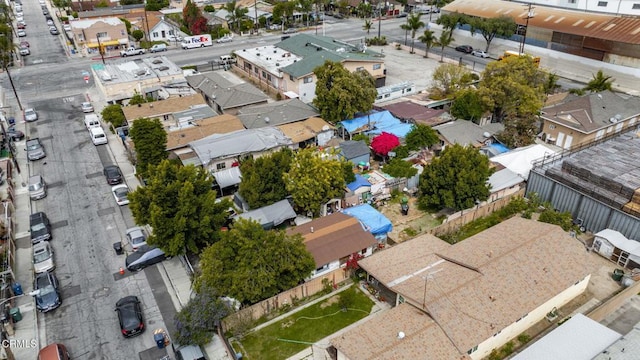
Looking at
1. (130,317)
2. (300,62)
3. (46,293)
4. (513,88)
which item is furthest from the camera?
(300,62)

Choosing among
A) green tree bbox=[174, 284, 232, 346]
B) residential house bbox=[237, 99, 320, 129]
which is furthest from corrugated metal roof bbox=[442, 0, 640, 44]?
green tree bbox=[174, 284, 232, 346]

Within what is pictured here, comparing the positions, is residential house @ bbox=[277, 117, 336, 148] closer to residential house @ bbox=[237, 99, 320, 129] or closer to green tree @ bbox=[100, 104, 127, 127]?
residential house @ bbox=[237, 99, 320, 129]

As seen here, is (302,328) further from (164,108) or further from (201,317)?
(164,108)

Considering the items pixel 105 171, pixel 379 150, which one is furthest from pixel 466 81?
pixel 105 171

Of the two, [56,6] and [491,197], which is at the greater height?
[56,6]

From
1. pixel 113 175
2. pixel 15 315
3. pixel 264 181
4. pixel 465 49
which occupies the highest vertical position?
pixel 465 49

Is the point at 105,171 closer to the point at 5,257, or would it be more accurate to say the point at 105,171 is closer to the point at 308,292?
the point at 5,257

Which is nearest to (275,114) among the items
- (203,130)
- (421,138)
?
(203,130)
